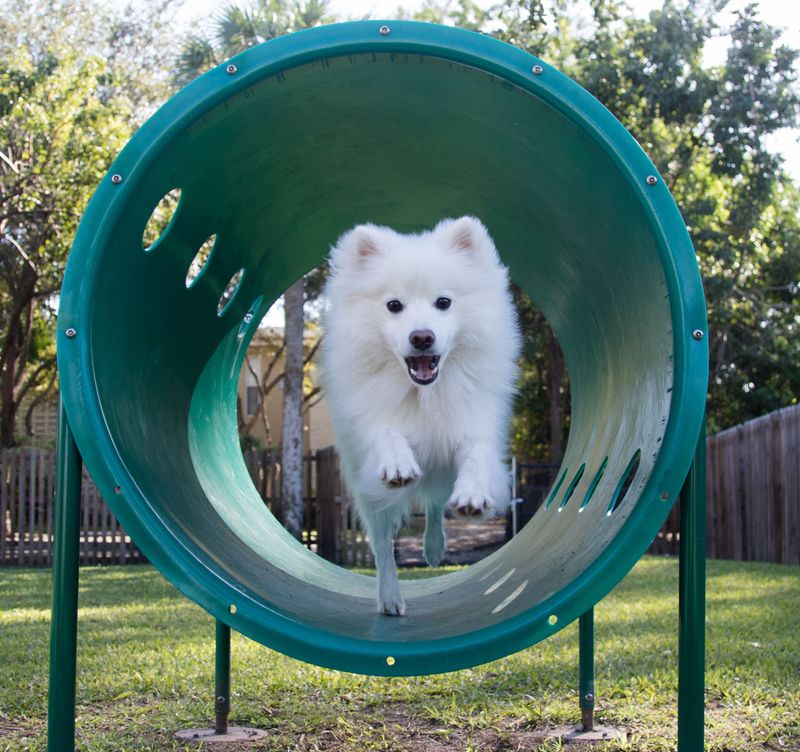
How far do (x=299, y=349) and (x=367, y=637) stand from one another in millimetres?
11168

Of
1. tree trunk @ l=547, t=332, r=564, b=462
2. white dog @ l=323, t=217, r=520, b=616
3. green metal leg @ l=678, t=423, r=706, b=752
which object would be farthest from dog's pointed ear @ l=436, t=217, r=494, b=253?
tree trunk @ l=547, t=332, r=564, b=462

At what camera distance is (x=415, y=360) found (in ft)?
11.8

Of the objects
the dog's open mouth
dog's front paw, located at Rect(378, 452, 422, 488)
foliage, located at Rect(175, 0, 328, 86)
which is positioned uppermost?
foliage, located at Rect(175, 0, 328, 86)

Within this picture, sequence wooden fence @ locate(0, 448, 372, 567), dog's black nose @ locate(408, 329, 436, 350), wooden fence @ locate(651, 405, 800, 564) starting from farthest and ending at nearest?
1. wooden fence @ locate(0, 448, 372, 567)
2. wooden fence @ locate(651, 405, 800, 564)
3. dog's black nose @ locate(408, 329, 436, 350)

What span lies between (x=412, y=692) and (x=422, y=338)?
2.39m

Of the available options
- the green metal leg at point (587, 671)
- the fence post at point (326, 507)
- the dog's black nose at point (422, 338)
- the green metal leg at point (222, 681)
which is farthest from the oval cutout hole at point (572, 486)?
the fence post at point (326, 507)

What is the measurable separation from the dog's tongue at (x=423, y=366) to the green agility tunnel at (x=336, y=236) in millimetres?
777

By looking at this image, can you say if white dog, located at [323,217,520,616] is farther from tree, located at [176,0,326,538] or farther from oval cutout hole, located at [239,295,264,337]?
tree, located at [176,0,326,538]

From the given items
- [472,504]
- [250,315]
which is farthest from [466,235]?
[250,315]

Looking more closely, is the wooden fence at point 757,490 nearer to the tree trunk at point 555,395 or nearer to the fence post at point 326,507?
the tree trunk at point 555,395

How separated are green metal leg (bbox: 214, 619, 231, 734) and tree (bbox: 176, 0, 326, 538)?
29.9 feet

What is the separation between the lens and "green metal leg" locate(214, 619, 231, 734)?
14.0 ft

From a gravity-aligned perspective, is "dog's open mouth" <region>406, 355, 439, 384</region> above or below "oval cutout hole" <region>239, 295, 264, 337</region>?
below

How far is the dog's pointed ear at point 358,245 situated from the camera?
3822 mm
